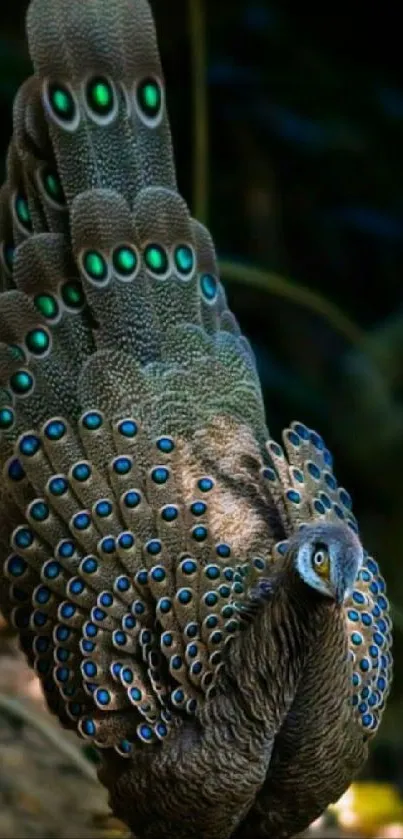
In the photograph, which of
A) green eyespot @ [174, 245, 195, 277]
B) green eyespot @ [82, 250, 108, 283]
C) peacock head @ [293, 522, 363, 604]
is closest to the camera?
peacock head @ [293, 522, 363, 604]

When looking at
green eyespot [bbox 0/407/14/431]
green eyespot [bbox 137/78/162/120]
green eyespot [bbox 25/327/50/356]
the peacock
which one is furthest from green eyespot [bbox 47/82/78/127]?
green eyespot [bbox 0/407/14/431]

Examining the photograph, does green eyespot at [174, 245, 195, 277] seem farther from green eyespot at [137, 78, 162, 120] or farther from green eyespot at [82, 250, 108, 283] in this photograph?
green eyespot at [137, 78, 162, 120]

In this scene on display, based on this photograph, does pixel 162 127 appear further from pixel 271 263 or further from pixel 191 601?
pixel 271 263

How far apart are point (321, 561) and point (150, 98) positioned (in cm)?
128

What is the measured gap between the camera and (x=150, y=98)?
439cm

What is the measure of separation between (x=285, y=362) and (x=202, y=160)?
3.05m

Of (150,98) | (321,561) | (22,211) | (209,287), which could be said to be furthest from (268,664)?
(150,98)

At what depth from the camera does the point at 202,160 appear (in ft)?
18.7

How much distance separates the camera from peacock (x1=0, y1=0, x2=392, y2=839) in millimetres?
4098

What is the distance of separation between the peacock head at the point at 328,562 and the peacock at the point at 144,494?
0.25 metres

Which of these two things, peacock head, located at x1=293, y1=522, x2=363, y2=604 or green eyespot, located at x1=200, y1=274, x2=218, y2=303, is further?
green eyespot, located at x1=200, y1=274, x2=218, y2=303

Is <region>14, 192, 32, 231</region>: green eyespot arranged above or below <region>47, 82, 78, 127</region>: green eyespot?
below

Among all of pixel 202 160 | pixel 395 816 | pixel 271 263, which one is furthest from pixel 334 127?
pixel 395 816

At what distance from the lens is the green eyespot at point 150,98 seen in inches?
172
